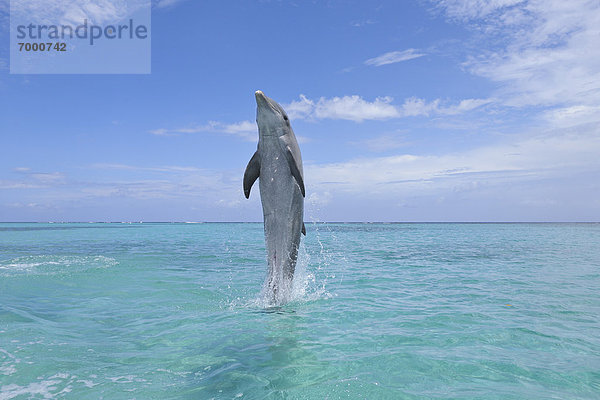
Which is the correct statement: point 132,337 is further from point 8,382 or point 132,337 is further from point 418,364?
point 418,364

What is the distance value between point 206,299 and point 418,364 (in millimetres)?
5796

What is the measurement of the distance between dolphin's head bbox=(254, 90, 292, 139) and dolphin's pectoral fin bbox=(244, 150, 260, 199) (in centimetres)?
47

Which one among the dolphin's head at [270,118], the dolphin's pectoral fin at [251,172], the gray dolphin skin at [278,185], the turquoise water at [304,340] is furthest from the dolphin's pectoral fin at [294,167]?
the turquoise water at [304,340]

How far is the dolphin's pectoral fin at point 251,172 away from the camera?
284 inches

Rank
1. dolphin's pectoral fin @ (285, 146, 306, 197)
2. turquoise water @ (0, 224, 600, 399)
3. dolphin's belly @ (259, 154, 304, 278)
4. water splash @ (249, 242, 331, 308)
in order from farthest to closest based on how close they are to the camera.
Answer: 1. water splash @ (249, 242, 331, 308)
2. dolphin's belly @ (259, 154, 304, 278)
3. dolphin's pectoral fin @ (285, 146, 306, 197)
4. turquoise water @ (0, 224, 600, 399)

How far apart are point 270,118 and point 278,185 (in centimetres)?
124

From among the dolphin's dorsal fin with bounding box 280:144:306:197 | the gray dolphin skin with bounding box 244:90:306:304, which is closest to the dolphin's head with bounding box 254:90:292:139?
the gray dolphin skin with bounding box 244:90:306:304

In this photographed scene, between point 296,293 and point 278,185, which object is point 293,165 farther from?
point 296,293

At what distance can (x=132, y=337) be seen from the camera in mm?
6281

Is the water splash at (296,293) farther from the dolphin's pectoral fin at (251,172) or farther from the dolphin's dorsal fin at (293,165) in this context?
the dolphin's dorsal fin at (293,165)

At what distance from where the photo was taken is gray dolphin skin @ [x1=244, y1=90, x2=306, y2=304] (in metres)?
6.86

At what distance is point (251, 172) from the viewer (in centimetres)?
735

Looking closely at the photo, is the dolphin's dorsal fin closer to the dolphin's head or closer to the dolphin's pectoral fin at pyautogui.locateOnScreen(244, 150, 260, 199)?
the dolphin's head

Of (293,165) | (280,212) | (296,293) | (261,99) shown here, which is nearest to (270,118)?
(261,99)
